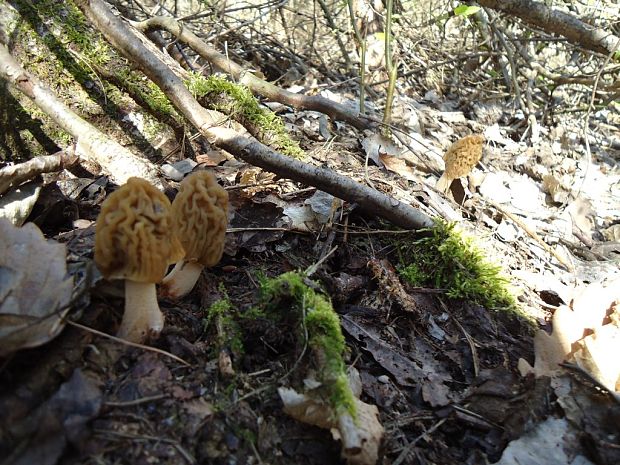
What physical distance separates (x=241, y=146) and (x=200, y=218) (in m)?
0.78

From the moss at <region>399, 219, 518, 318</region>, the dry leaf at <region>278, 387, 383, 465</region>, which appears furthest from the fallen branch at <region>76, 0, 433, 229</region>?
the dry leaf at <region>278, 387, 383, 465</region>

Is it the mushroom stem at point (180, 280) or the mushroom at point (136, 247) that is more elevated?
the mushroom at point (136, 247)

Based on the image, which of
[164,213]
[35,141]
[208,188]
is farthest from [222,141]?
[35,141]

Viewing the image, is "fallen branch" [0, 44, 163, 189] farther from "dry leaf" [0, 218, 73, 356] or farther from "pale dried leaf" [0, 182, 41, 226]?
"dry leaf" [0, 218, 73, 356]

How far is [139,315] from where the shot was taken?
5.91ft

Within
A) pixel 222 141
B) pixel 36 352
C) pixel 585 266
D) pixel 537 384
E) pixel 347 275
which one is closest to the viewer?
pixel 36 352

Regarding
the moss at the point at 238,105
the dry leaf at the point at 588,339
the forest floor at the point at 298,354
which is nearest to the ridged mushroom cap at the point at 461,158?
the forest floor at the point at 298,354

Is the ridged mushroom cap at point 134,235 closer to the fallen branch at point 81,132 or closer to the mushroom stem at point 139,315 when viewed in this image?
the mushroom stem at point 139,315

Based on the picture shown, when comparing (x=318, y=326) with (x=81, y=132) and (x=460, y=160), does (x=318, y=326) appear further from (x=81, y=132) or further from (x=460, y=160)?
(x=460, y=160)

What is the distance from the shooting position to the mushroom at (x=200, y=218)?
2.00 metres

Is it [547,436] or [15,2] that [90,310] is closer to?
[547,436]

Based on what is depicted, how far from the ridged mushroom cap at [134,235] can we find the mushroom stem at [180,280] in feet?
1.13

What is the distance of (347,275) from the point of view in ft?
8.32

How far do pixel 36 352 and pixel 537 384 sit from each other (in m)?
2.04
